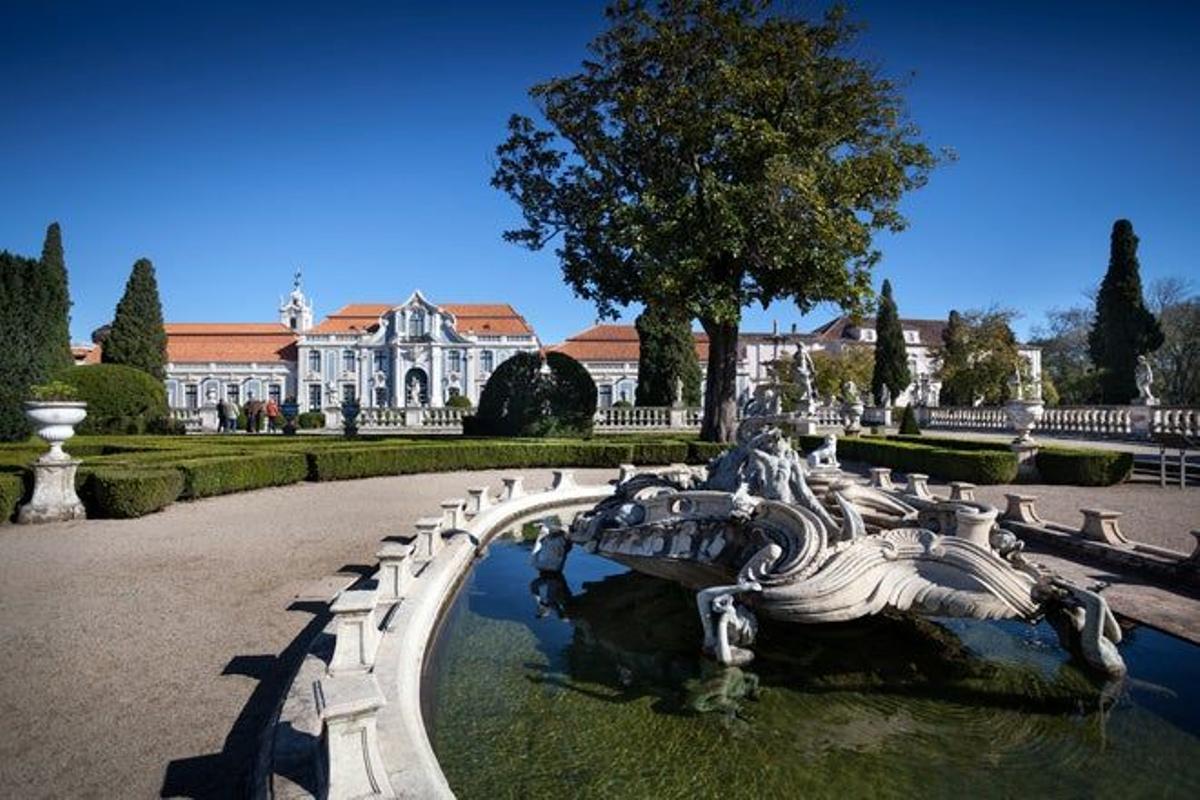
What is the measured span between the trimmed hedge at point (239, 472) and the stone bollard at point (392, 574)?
324 inches

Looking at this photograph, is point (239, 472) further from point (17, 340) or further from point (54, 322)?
point (54, 322)

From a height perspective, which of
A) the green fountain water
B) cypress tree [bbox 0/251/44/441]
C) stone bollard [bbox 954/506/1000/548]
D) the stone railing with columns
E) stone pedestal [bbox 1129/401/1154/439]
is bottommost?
the green fountain water

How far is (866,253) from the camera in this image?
17.1m

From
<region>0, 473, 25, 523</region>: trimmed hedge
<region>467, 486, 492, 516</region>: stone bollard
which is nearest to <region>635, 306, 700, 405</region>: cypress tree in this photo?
<region>467, 486, 492, 516</region>: stone bollard

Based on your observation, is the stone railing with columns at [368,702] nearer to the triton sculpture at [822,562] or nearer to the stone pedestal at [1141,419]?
the triton sculpture at [822,562]

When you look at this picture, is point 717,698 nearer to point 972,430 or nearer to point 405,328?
point 972,430

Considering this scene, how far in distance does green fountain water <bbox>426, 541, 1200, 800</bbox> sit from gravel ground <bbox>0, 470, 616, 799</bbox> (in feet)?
4.12

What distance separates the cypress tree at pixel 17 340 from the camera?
58.5 feet

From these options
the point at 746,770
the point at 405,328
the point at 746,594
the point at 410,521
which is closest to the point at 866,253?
the point at 410,521

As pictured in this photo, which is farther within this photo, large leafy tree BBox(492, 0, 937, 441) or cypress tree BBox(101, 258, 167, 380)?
cypress tree BBox(101, 258, 167, 380)

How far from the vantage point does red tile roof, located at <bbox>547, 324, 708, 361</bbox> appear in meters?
61.3

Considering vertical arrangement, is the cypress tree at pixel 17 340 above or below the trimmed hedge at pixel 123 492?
above

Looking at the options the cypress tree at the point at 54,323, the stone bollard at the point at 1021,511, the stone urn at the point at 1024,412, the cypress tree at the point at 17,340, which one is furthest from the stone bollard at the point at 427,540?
the cypress tree at the point at 54,323

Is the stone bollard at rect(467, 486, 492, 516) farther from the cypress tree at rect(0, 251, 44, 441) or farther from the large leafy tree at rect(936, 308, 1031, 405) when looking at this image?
the large leafy tree at rect(936, 308, 1031, 405)
